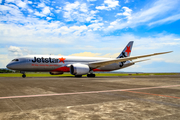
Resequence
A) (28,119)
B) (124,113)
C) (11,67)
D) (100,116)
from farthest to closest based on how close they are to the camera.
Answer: (11,67) < (124,113) < (100,116) < (28,119)

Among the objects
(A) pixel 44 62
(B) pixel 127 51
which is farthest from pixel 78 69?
Result: (B) pixel 127 51

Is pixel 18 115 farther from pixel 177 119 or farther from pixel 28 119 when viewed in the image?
pixel 177 119

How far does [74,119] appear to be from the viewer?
131 inches

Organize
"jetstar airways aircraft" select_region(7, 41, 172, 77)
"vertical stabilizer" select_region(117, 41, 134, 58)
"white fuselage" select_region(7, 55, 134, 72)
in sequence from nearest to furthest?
"white fuselage" select_region(7, 55, 134, 72)
"jetstar airways aircraft" select_region(7, 41, 172, 77)
"vertical stabilizer" select_region(117, 41, 134, 58)

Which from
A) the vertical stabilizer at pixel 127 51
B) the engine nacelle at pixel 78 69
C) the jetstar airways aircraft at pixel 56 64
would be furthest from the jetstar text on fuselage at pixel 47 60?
the vertical stabilizer at pixel 127 51

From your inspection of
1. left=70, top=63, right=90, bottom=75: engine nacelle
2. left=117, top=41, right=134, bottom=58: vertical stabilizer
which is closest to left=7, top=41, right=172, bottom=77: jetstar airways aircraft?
left=70, top=63, right=90, bottom=75: engine nacelle

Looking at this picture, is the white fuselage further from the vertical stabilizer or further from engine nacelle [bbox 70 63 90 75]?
the vertical stabilizer

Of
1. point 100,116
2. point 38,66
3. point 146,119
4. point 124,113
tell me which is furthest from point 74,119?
point 38,66

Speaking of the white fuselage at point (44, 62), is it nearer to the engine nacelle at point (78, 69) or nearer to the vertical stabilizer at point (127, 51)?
the engine nacelle at point (78, 69)

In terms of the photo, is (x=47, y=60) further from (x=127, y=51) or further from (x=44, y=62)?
(x=127, y=51)

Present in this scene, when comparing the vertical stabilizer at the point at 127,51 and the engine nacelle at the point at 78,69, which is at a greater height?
the vertical stabilizer at the point at 127,51

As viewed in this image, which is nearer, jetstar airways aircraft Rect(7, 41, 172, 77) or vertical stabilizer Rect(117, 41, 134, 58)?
jetstar airways aircraft Rect(7, 41, 172, 77)

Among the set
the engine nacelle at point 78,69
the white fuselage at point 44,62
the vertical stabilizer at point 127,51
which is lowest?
the engine nacelle at point 78,69

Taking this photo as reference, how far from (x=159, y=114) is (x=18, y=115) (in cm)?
372
